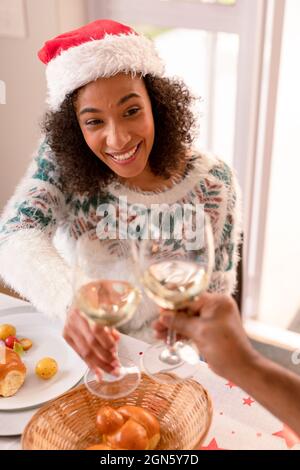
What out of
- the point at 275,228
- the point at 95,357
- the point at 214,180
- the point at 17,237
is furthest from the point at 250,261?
the point at 95,357

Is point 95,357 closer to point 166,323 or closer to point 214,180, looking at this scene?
point 166,323

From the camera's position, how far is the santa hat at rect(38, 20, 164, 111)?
1127 millimetres

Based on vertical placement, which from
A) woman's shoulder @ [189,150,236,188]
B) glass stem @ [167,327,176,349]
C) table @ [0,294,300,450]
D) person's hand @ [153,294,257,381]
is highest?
woman's shoulder @ [189,150,236,188]

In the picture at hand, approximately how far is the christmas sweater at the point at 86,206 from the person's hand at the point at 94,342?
0.30 meters

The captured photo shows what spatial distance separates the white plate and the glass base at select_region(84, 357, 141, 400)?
3.5 inches

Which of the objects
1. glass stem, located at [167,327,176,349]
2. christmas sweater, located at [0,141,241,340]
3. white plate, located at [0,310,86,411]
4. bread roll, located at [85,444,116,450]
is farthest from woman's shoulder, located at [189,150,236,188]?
bread roll, located at [85,444,116,450]

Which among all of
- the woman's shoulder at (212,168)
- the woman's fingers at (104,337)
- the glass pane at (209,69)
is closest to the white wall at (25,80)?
the glass pane at (209,69)

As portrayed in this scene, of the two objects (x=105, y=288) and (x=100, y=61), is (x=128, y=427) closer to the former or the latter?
(x=105, y=288)

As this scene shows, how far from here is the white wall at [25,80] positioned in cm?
205

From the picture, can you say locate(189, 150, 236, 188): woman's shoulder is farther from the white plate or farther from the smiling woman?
the white plate

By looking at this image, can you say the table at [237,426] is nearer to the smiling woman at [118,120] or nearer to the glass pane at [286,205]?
the smiling woman at [118,120]

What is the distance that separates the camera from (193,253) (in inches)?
28.2

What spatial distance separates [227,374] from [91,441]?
24 centimetres

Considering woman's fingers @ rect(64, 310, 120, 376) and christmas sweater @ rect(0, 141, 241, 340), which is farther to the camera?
christmas sweater @ rect(0, 141, 241, 340)
